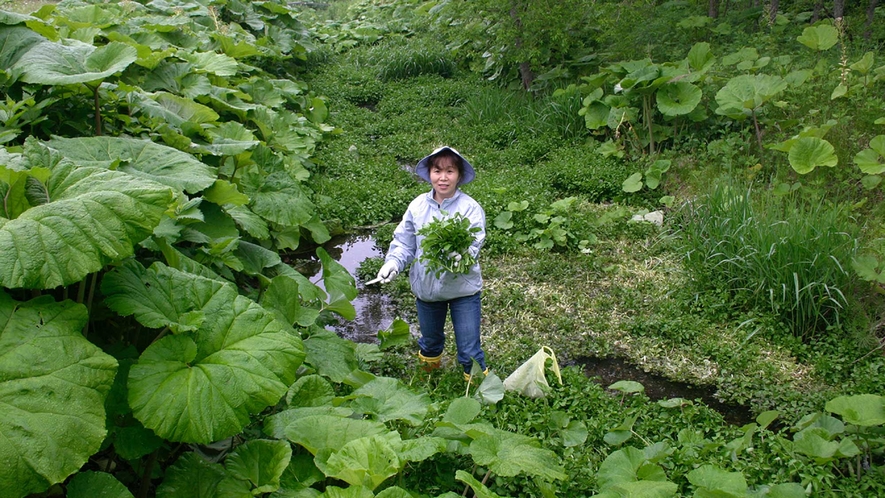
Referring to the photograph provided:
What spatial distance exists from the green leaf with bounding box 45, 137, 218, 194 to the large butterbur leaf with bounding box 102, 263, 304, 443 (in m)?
0.75

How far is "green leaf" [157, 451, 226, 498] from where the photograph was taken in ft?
6.88

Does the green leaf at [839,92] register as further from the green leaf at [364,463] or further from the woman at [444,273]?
the green leaf at [364,463]

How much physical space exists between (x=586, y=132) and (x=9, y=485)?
6.60 metres

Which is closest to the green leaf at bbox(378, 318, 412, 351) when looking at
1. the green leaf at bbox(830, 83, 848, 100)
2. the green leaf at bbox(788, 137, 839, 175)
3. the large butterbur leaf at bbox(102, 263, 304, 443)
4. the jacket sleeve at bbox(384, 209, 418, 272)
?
the jacket sleeve at bbox(384, 209, 418, 272)

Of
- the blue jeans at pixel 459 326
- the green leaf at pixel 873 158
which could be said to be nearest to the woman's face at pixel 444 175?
the blue jeans at pixel 459 326

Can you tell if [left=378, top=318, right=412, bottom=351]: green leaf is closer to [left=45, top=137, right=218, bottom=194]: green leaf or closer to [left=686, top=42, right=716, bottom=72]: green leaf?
[left=45, top=137, right=218, bottom=194]: green leaf

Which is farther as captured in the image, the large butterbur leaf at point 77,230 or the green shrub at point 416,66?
the green shrub at point 416,66

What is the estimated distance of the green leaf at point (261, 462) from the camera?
2148mm

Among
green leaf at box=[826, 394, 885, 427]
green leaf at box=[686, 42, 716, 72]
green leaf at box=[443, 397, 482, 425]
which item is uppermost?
green leaf at box=[686, 42, 716, 72]

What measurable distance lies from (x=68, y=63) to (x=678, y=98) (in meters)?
5.13

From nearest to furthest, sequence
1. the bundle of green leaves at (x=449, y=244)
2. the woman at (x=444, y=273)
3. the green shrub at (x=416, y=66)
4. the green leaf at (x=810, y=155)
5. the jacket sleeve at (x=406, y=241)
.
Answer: the bundle of green leaves at (x=449, y=244) → the woman at (x=444, y=273) → the jacket sleeve at (x=406, y=241) → the green leaf at (x=810, y=155) → the green shrub at (x=416, y=66)

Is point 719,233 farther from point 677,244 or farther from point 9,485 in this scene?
point 9,485

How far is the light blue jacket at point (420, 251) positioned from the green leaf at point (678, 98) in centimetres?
338

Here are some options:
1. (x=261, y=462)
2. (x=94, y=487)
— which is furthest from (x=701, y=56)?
(x=94, y=487)
